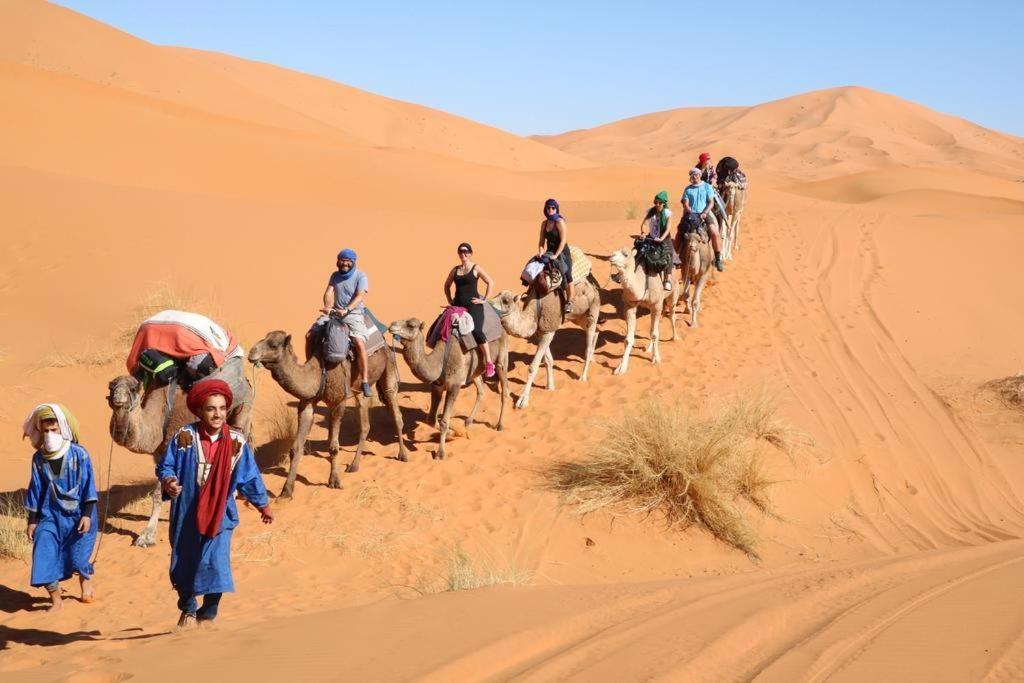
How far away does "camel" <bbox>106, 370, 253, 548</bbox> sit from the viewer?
848cm

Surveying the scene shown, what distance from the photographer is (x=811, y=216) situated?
23.9 m

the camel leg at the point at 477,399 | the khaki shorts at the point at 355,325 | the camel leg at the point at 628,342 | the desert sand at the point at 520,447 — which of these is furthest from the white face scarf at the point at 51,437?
the camel leg at the point at 628,342

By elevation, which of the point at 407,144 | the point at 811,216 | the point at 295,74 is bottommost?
the point at 811,216

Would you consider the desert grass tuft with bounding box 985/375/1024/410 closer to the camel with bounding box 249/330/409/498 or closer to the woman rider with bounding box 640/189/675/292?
the woman rider with bounding box 640/189/675/292

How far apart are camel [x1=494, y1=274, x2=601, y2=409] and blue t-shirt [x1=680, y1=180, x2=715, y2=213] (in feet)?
8.08

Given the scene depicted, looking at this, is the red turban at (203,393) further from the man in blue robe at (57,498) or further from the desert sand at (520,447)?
the man in blue robe at (57,498)

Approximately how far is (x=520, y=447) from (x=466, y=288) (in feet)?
6.66

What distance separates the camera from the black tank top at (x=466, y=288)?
11484 mm

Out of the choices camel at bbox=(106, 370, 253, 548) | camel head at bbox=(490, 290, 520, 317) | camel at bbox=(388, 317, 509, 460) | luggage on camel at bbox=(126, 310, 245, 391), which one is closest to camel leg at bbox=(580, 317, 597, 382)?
camel head at bbox=(490, 290, 520, 317)

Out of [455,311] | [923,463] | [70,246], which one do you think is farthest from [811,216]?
[70,246]

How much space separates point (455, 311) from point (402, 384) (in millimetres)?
3058

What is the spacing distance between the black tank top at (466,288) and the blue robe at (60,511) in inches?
204

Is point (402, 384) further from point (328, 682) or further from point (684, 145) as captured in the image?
point (684, 145)

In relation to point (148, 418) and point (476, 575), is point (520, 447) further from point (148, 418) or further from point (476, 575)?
point (148, 418)
